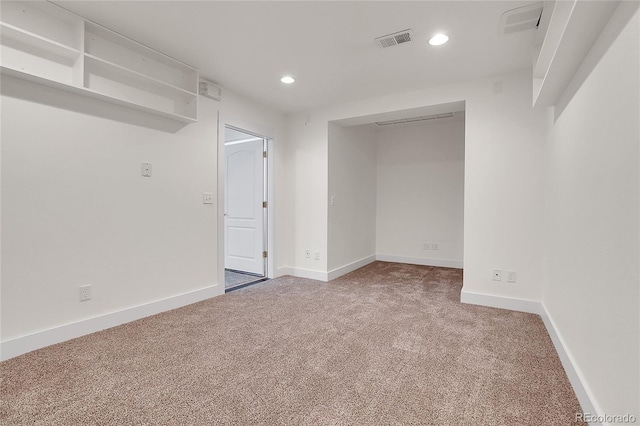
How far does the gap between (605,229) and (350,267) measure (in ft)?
12.0

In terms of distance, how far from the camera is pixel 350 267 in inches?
190

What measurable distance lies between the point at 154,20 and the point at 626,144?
2.92m

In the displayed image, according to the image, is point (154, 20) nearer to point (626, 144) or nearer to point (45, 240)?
point (45, 240)

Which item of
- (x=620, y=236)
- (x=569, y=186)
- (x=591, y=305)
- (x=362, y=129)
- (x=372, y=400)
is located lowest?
(x=372, y=400)

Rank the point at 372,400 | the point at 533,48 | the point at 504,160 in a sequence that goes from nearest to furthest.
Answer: the point at 372,400 < the point at 533,48 < the point at 504,160

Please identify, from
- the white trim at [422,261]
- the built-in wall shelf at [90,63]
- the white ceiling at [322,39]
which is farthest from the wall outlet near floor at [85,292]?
the white trim at [422,261]

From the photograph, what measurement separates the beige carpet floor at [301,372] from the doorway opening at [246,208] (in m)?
1.52

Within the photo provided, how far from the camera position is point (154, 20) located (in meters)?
2.29

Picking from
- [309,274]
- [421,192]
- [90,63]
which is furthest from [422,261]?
[90,63]

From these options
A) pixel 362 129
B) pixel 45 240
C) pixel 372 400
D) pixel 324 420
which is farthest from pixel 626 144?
pixel 362 129

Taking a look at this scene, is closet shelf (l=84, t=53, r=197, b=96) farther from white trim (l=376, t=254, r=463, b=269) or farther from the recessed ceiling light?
white trim (l=376, t=254, r=463, b=269)

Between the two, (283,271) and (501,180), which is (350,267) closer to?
(283,271)

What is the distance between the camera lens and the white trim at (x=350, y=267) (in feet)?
14.3

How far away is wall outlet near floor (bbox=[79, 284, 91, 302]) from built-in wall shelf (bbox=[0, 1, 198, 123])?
5.02 feet
